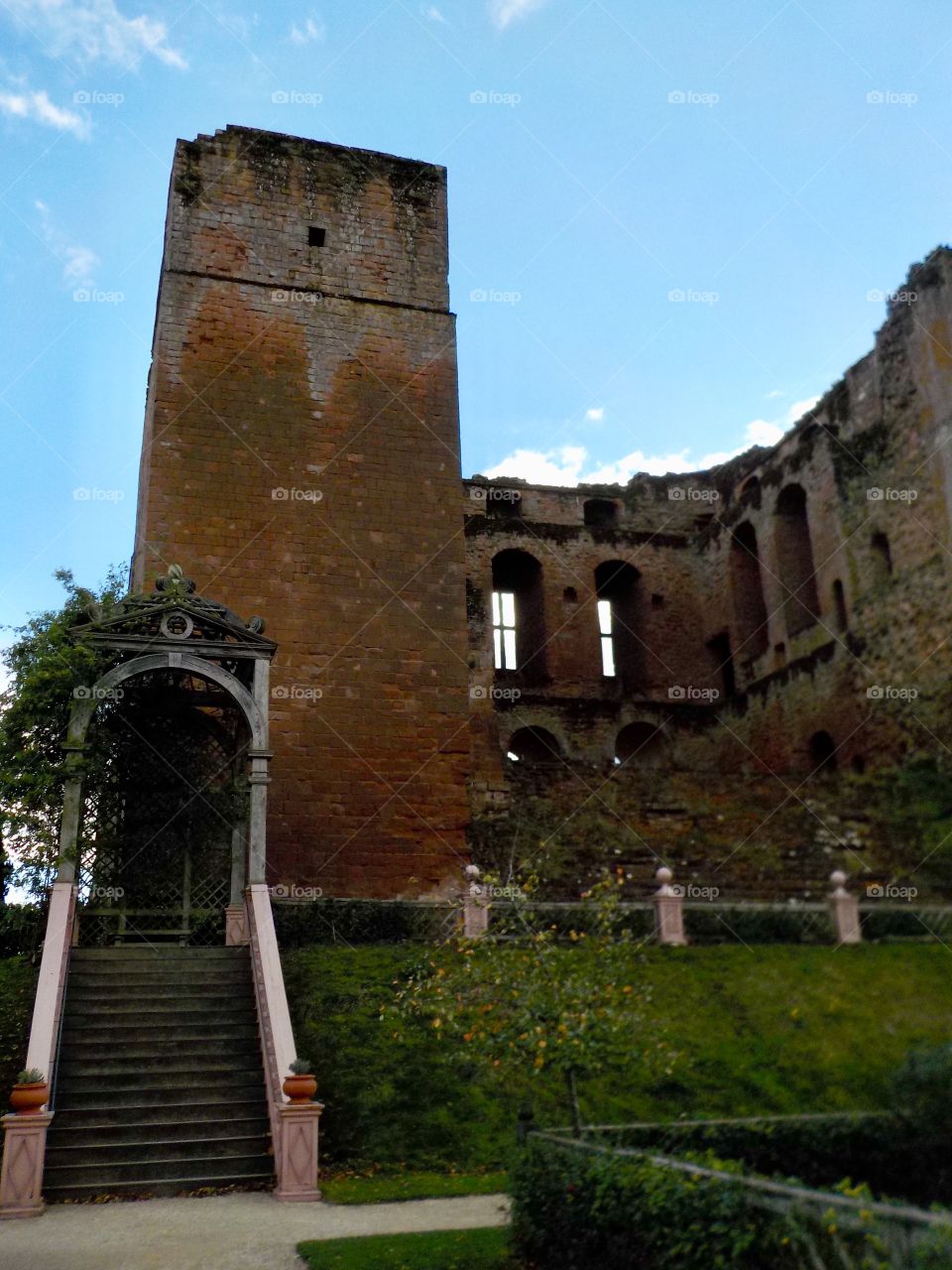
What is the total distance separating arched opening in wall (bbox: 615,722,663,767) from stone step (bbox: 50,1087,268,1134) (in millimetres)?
17061

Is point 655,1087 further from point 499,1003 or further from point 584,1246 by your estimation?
point 584,1246

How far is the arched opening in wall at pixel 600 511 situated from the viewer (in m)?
28.1

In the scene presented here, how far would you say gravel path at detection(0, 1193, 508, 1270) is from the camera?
5770mm

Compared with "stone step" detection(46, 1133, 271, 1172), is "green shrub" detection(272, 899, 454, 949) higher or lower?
higher

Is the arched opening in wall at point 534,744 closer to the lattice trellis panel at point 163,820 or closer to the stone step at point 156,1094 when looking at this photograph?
the lattice trellis panel at point 163,820

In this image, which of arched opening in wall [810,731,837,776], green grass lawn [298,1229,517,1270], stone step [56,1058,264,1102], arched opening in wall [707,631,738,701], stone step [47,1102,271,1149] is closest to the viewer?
green grass lawn [298,1229,517,1270]

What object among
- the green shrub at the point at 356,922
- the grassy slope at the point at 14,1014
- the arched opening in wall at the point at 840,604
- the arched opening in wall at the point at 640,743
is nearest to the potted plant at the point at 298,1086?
the grassy slope at the point at 14,1014

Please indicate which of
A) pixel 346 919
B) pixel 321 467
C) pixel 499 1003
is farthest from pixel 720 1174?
pixel 321 467

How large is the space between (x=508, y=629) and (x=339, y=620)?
12088 mm

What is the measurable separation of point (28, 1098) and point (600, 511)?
22897 millimetres

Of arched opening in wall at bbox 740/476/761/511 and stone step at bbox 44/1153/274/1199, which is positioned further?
arched opening in wall at bbox 740/476/761/511

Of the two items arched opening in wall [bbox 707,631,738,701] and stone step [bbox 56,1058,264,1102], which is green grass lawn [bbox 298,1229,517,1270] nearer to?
stone step [bbox 56,1058,264,1102]

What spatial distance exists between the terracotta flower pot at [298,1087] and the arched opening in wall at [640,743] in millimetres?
17476

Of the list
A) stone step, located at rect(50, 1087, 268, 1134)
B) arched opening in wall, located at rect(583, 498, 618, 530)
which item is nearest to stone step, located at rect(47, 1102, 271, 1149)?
stone step, located at rect(50, 1087, 268, 1134)
